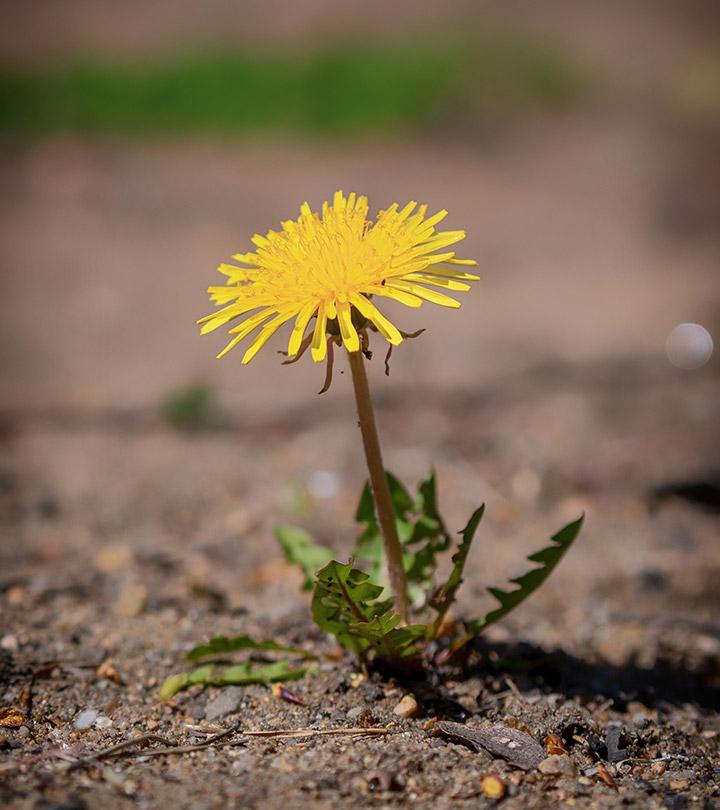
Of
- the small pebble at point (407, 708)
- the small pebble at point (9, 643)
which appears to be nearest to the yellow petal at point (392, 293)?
the small pebble at point (407, 708)

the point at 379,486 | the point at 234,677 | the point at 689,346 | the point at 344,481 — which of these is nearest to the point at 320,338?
the point at 379,486

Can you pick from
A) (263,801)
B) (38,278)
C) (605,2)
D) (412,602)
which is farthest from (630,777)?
(605,2)

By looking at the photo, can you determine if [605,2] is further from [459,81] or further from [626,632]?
[626,632]

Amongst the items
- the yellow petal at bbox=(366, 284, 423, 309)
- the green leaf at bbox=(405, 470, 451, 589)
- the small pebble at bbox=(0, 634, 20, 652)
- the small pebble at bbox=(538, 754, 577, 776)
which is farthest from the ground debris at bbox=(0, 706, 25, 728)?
the yellow petal at bbox=(366, 284, 423, 309)

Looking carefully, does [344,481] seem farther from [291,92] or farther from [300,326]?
[291,92]

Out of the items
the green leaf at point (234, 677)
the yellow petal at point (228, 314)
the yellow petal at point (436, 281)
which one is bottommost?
the green leaf at point (234, 677)

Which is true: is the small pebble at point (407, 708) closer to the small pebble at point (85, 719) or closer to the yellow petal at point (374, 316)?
the small pebble at point (85, 719)
